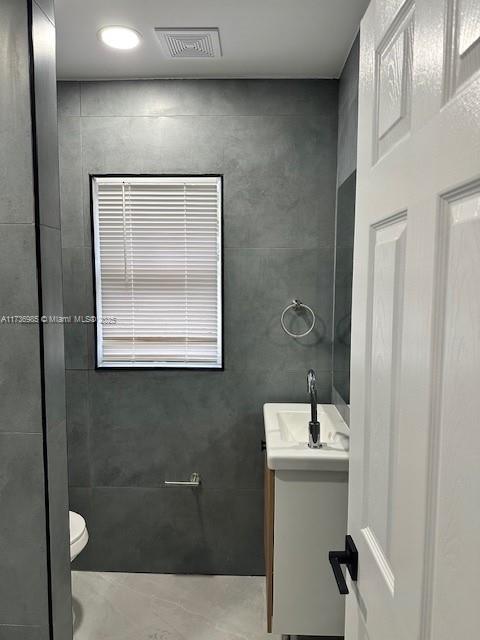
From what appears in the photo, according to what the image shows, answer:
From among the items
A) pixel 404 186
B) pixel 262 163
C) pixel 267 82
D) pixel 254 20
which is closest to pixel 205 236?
pixel 262 163

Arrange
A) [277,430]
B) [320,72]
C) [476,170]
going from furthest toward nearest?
[320,72] → [277,430] → [476,170]

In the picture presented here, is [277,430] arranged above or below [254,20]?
below

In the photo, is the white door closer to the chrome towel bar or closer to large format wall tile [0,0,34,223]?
large format wall tile [0,0,34,223]

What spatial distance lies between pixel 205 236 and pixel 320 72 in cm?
99

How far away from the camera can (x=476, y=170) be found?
20.2 inches

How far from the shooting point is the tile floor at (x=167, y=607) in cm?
221

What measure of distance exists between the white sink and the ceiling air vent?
1.71m

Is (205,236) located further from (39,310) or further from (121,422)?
(39,310)

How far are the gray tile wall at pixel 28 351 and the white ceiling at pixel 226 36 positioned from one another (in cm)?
74

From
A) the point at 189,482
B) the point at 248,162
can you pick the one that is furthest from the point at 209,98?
the point at 189,482

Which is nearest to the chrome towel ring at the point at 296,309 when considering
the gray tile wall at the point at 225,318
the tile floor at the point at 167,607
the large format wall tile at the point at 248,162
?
the gray tile wall at the point at 225,318

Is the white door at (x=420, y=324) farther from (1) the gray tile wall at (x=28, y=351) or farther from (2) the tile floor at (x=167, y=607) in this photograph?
(2) the tile floor at (x=167, y=607)

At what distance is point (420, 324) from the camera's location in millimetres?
667

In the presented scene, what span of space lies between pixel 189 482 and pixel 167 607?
0.60 m
